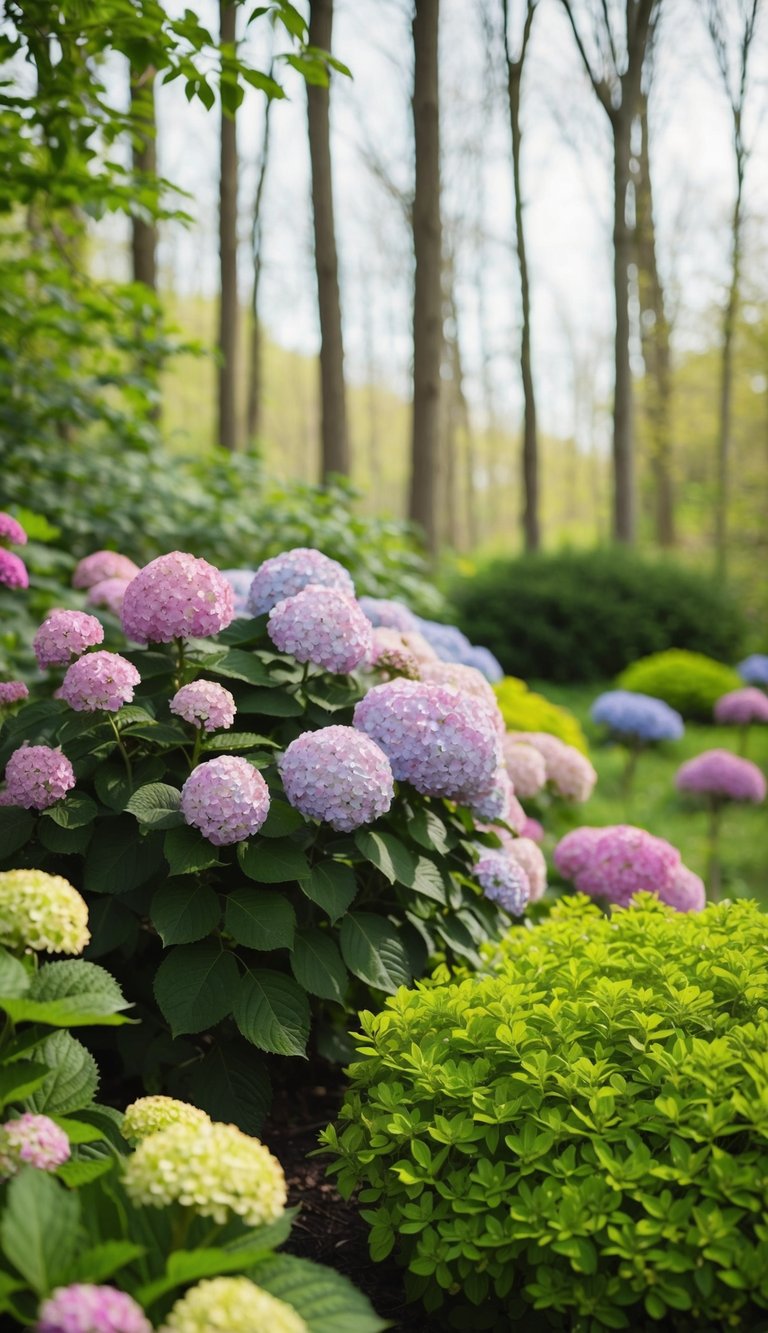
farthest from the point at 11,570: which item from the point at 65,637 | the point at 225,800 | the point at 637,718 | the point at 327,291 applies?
the point at 327,291

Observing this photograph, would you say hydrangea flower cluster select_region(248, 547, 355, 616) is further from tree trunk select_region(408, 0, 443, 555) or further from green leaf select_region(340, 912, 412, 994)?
tree trunk select_region(408, 0, 443, 555)

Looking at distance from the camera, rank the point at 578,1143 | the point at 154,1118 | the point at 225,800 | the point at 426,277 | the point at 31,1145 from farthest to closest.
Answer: the point at 426,277 → the point at 225,800 → the point at 578,1143 → the point at 154,1118 → the point at 31,1145

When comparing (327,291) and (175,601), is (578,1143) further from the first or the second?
(327,291)

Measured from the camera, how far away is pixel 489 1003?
7.18ft

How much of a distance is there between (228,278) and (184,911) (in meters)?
10.0

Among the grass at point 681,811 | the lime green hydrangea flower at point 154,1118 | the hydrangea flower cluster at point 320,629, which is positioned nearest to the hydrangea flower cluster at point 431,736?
the hydrangea flower cluster at point 320,629

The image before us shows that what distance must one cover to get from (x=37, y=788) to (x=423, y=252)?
7.10m

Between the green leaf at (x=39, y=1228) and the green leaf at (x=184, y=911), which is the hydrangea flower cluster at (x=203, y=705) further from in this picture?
the green leaf at (x=39, y=1228)

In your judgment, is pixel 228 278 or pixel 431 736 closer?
pixel 431 736

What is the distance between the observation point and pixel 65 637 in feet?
8.03

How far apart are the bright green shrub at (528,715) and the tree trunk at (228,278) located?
5.89m

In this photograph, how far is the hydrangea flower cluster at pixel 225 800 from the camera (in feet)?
6.98

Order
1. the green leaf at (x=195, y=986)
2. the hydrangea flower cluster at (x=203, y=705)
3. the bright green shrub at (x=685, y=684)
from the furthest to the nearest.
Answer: the bright green shrub at (x=685, y=684) < the hydrangea flower cluster at (x=203, y=705) < the green leaf at (x=195, y=986)

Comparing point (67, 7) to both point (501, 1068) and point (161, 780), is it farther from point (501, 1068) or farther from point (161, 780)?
point (501, 1068)
